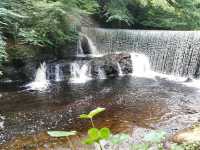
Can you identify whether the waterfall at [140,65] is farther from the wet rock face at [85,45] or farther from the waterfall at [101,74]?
the wet rock face at [85,45]

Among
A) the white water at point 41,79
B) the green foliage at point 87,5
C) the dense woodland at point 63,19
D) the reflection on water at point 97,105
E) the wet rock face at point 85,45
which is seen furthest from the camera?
the wet rock face at point 85,45

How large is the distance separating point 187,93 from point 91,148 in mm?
4788

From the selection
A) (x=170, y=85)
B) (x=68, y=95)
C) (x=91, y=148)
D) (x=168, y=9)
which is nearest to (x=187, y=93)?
(x=170, y=85)

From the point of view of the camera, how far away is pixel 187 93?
9.53m

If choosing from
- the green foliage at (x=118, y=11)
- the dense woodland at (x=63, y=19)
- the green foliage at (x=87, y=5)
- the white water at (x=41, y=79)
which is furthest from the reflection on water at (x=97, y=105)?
the green foliage at (x=118, y=11)

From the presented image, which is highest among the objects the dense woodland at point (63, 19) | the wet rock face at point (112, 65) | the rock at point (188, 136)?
the dense woodland at point (63, 19)

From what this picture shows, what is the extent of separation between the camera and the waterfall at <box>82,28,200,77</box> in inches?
480

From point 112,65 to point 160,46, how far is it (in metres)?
2.33

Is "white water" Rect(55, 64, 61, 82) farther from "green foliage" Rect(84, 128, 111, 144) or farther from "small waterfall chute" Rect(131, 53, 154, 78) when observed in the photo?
"green foliage" Rect(84, 128, 111, 144)

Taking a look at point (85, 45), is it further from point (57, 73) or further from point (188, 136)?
point (188, 136)

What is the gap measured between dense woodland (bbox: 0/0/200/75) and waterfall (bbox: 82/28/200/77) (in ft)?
3.39

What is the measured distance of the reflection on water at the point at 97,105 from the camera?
6839mm

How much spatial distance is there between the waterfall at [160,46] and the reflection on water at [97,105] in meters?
1.70

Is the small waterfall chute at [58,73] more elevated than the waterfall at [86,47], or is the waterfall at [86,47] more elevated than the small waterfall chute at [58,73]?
the waterfall at [86,47]
